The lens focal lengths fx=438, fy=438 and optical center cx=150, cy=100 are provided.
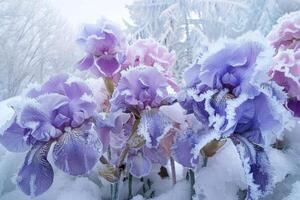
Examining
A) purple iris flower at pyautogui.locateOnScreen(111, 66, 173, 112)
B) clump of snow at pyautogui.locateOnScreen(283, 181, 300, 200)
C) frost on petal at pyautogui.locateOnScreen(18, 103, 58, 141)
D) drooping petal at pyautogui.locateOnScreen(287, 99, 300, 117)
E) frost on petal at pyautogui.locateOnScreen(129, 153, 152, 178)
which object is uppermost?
purple iris flower at pyautogui.locateOnScreen(111, 66, 173, 112)

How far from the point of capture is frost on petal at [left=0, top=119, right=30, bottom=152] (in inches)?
14.7

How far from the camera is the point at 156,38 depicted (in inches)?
38.8

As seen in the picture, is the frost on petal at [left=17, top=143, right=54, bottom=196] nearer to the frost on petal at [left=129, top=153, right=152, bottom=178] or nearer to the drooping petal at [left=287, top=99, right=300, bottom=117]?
the frost on petal at [left=129, top=153, right=152, bottom=178]

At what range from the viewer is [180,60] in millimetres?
1009

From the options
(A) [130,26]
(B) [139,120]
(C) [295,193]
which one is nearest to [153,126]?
(B) [139,120]

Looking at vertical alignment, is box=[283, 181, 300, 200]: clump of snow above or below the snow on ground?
above

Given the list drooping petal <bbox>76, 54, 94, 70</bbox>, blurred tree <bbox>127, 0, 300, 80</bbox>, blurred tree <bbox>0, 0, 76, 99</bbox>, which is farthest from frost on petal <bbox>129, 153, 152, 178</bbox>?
blurred tree <bbox>0, 0, 76, 99</bbox>

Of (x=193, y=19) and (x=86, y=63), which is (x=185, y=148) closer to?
(x=86, y=63)

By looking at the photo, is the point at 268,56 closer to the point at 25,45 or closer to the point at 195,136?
the point at 195,136

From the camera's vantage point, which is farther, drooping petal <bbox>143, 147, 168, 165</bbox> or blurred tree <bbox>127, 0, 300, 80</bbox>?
blurred tree <bbox>127, 0, 300, 80</bbox>

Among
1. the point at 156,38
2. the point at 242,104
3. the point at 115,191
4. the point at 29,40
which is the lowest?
the point at 29,40

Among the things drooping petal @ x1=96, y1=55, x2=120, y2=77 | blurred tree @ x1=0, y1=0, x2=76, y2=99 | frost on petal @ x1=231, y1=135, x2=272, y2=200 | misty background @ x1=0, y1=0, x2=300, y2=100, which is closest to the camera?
frost on petal @ x1=231, y1=135, x2=272, y2=200

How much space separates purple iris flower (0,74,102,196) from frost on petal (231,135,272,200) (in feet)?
0.39

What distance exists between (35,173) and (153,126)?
11cm
